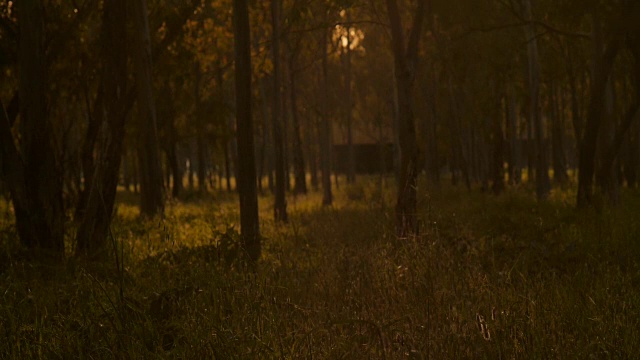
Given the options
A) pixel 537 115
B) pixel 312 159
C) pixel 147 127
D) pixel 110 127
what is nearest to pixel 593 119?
pixel 537 115

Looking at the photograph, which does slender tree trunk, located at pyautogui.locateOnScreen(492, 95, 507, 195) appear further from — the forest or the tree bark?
the tree bark

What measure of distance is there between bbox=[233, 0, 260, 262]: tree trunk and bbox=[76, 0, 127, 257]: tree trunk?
5.00 feet

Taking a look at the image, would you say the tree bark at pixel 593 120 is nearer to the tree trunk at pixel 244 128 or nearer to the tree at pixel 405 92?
the tree at pixel 405 92

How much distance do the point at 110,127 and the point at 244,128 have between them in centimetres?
176

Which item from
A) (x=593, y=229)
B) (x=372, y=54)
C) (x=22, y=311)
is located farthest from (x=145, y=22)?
(x=372, y=54)

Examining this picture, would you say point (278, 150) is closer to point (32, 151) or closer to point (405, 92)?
point (405, 92)

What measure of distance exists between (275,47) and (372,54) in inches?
1058

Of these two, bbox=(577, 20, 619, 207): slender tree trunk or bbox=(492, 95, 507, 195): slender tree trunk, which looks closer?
bbox=(577, 20, 619, 207): slender tree trunk

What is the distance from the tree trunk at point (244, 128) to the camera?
335 inches

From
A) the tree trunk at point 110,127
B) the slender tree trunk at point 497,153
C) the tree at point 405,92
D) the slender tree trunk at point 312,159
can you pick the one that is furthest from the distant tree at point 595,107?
the slender tree trunk at point 312,159

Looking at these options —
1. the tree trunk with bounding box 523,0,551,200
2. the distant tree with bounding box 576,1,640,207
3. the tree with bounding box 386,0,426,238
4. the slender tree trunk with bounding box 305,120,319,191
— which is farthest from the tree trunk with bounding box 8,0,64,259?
the slender tree trunk with bounding box 305,120,319,191

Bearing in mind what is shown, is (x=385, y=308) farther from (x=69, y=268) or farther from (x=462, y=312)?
(x=69, y=268)

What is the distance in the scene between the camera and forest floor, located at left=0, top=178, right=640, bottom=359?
4.37 meters

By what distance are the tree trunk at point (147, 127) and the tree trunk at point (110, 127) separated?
14.6 feet
